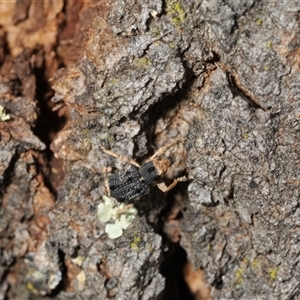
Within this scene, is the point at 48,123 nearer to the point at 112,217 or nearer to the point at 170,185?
the point at 112,217

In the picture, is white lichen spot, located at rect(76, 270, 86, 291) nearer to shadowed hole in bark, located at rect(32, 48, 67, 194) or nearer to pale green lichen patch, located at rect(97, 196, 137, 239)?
pale green lichen patch, located at rect(97, 196, 137, 239)

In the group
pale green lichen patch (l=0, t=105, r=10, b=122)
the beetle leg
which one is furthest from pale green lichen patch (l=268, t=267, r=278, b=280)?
pale green lichen patch (l=0, t=105, r=10, b=122)

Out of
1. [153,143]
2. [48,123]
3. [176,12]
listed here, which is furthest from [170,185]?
[176,12]

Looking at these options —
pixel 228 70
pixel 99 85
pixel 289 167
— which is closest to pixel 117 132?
pixel 99 85

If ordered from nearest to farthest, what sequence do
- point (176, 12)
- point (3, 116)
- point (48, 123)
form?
1. point (176, 12)
2. point (3, 116)
3. point (48, 123)

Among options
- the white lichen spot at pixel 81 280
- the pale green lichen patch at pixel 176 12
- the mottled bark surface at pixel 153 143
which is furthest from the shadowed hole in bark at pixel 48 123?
the pale green lichen patch at pixel 176 12

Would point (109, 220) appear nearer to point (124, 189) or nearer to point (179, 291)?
point (124, 189)
